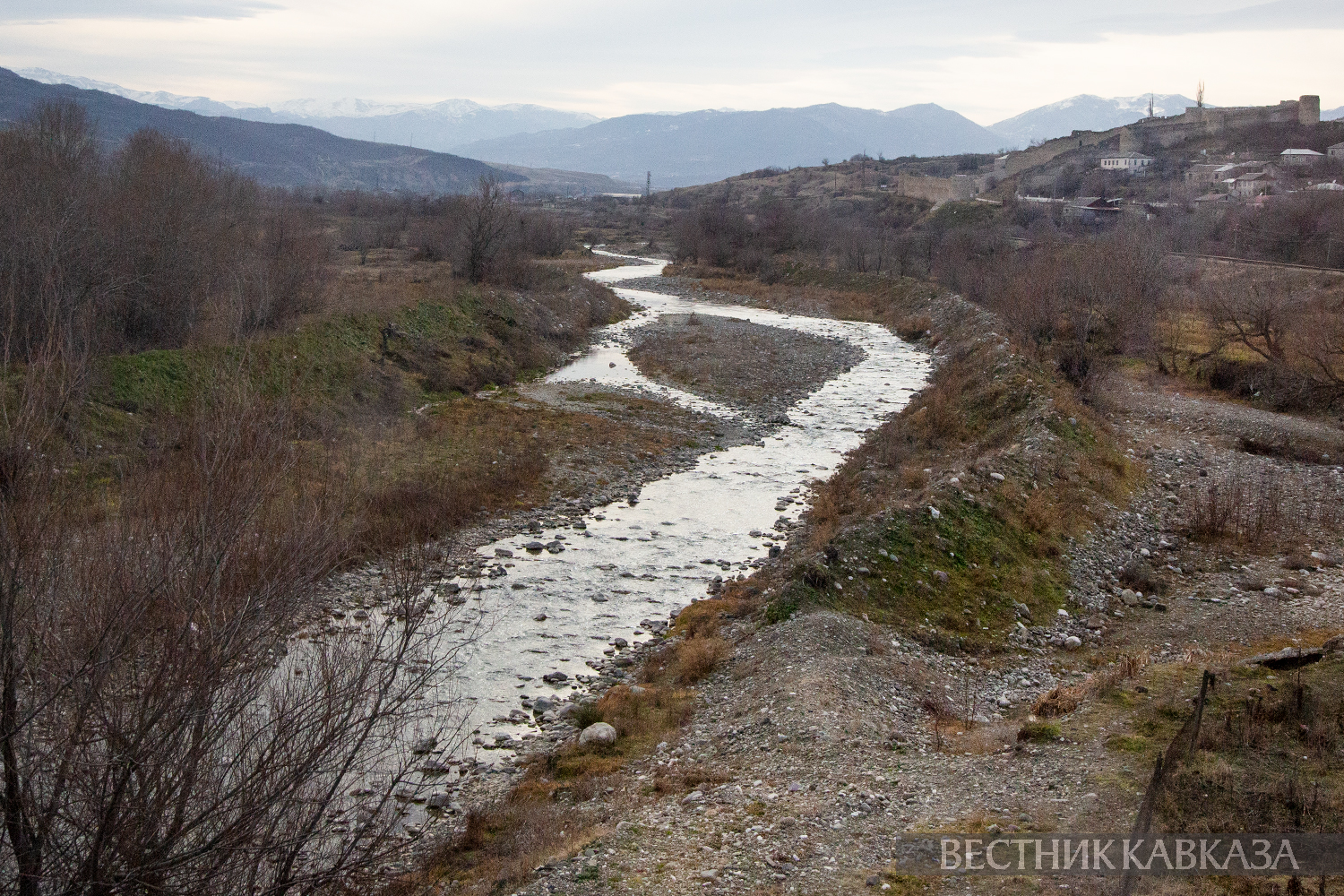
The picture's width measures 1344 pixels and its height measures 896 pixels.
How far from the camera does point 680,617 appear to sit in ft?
44.0

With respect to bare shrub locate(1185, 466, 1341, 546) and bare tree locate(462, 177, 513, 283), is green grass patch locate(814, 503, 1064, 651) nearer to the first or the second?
bare shrub locate(1185, 466, 1341, 546)

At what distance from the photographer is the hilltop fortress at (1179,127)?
8256 centimetres

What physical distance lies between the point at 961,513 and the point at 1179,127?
95.1 meters

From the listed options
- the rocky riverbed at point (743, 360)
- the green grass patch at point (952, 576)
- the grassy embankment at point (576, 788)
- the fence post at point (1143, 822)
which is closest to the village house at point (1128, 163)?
the rocky riverbed at point (743, 360)

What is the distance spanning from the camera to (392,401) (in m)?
24.3

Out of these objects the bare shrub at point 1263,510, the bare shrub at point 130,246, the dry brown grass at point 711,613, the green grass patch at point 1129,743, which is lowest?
the dry brown grass at point 711,613

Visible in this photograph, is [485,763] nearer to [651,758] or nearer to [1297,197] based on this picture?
[651,758]

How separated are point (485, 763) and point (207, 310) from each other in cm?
1710

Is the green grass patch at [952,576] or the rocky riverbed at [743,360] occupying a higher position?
the rocky riverbed at [743,360]

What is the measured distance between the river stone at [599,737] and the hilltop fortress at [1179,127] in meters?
95.3

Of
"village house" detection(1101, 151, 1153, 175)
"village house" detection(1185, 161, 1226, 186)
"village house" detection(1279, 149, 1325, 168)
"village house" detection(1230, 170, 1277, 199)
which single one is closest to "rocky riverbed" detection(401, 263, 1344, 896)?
"village house" detection(1230, 170, 1277, 199)

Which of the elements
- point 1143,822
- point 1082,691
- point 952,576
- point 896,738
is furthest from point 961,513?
point 1143,822

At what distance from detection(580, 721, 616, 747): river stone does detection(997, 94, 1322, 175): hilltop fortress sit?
95306 mm

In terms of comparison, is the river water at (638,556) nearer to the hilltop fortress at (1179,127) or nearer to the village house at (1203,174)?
the village house at (1203,174)
